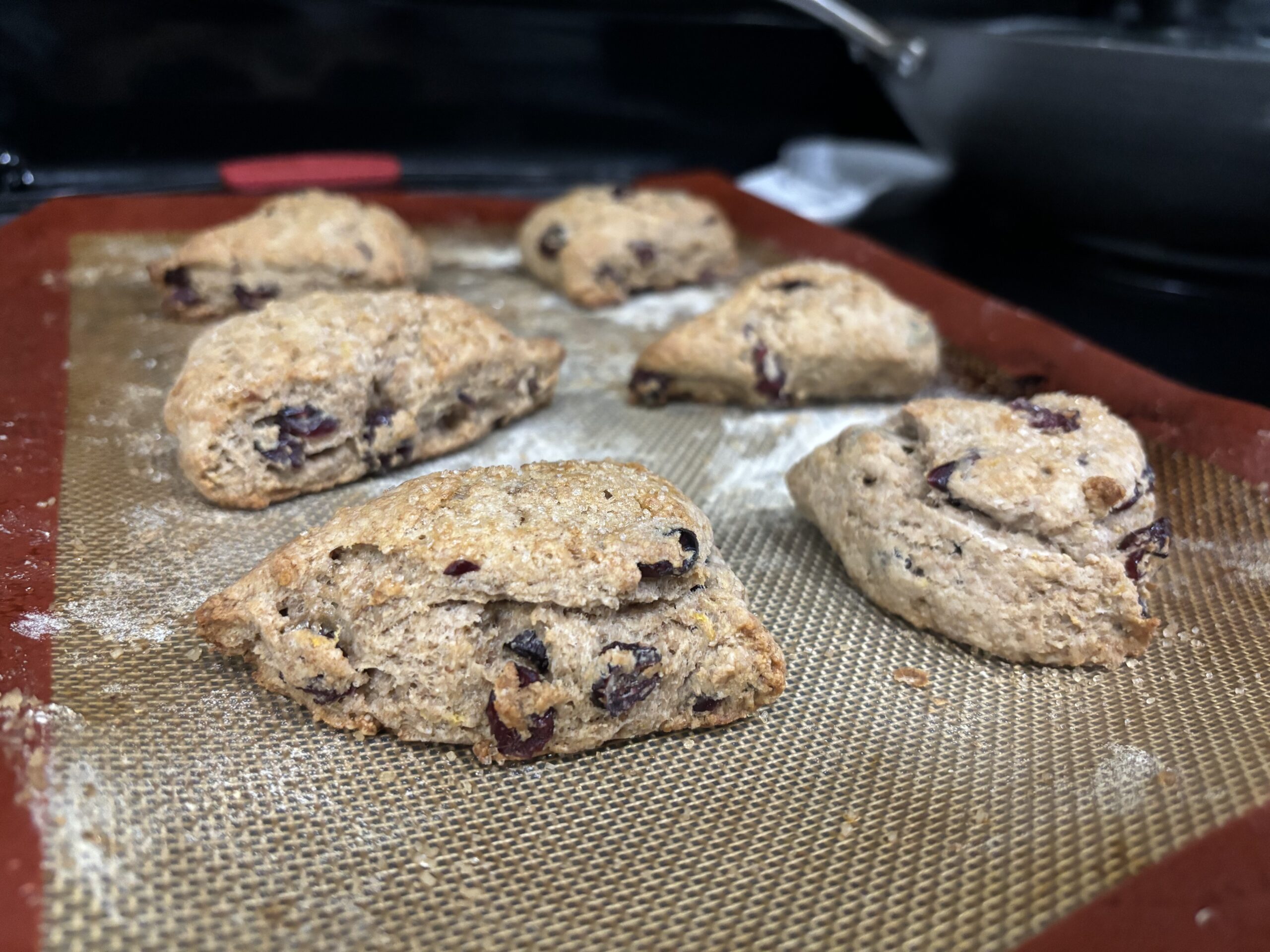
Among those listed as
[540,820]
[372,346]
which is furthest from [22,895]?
[372,346]

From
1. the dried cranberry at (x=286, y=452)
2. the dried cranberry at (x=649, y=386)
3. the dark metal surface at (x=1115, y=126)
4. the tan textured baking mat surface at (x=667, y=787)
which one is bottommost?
the tan textured baking mat surface at (x=667, y=787)

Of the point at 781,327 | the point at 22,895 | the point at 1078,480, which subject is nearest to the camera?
the point at 22,895

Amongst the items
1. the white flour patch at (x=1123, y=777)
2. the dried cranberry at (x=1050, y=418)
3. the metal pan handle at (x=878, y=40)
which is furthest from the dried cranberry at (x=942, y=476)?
→ the metal pan handle at (x=878, y=40)

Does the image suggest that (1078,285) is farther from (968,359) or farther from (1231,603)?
(1231,603)

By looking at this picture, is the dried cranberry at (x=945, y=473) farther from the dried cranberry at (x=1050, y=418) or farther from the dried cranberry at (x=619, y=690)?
the dried cranberry at (x=619, y=690)

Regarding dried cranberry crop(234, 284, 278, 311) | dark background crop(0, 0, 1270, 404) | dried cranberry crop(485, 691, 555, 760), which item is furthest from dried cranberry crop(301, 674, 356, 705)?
dark background crop(0, 0, 1270, 404)

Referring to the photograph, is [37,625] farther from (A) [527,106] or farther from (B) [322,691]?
(A) [527,106]
